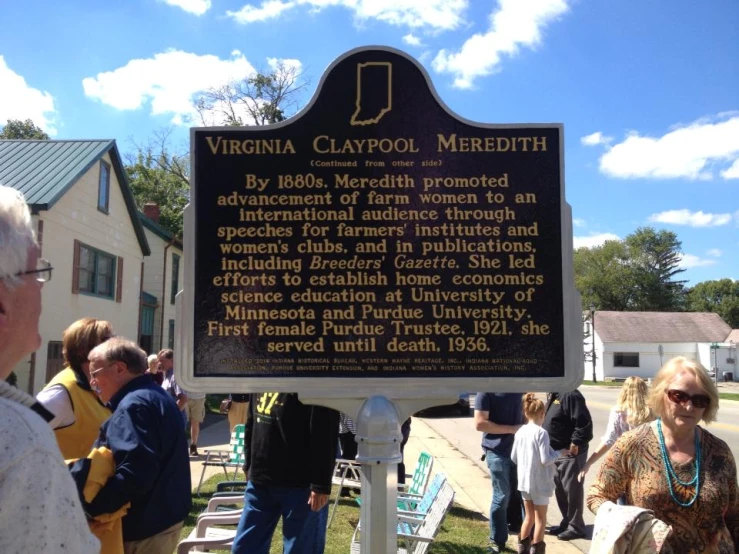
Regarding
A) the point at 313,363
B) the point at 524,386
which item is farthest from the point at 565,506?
the point at 313,363

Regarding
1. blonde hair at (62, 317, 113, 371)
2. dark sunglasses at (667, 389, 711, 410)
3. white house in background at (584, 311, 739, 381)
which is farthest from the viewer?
white house in background at (584, 311, 739, 381)

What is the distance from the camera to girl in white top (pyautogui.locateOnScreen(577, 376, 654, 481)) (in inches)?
225

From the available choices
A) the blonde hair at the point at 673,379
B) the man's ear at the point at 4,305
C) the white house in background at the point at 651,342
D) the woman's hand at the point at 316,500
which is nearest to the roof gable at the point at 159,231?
the woman's hand at the point at 316,500

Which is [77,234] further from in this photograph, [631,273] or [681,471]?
[631,273]

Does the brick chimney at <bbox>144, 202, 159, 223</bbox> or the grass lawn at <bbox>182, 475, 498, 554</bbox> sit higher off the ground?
the brick chimney at <bbox>144, 202, 159, 223</bbox>

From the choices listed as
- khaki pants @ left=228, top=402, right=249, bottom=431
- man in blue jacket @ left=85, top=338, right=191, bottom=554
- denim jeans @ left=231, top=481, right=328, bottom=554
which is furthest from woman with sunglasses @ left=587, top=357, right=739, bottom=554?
khaki pants @ left=228, top=402, right=249, bottom=431

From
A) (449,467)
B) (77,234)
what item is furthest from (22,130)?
(449,467)

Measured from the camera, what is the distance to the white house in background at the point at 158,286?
2369 centimetres

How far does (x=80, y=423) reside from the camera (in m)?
3.17

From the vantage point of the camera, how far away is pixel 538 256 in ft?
8.82

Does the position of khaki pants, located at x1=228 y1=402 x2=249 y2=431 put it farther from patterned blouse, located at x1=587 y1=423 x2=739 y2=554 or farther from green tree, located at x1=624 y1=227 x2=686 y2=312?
green tree, located at x1=624 y1=227 x2=686 y2=312

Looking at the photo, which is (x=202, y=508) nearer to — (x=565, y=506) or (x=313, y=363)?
(x=565, y=506)

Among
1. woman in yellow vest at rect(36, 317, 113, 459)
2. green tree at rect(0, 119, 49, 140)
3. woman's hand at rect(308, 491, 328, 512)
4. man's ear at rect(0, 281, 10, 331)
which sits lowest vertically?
woman's hand at rect(308, 491, 328, 512)

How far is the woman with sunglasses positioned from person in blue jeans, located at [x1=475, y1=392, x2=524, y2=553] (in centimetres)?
293
